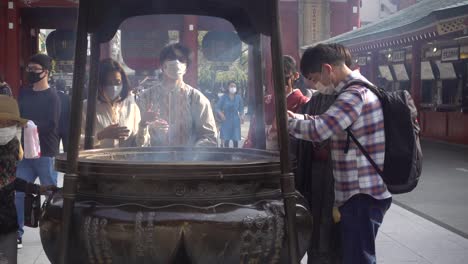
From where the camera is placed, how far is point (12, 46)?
50.1ft

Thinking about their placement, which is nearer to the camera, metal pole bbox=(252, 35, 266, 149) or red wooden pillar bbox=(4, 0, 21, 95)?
metal pole bbox=(252, 35, 266, 149)

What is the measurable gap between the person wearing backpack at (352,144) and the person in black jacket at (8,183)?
157cm

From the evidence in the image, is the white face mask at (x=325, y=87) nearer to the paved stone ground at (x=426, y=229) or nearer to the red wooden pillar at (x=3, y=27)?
the paved stone ground at (x=426, y=229)

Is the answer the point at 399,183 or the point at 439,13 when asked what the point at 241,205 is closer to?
the point at 399,183

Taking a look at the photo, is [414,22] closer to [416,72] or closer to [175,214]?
[416,72]

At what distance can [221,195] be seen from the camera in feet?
8.21

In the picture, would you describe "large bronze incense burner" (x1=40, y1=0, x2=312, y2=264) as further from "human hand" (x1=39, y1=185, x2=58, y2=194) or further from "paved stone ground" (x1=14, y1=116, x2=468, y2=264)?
"paved stone ground" (x1=14, y1=116, x2=468, y2=264)

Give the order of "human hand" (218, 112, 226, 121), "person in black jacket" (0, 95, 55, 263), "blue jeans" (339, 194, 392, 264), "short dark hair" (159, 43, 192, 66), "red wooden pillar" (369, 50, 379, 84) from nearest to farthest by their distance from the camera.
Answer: "blue jeans" (339, 194, 392, 264), "person in black jacket" (0, 95, 55, 263), "short dark hair" (159, 43, 192, 66), "human hand" (218, 112, 226, 121), "red wooden pillar" (369, 50, 379, 84)

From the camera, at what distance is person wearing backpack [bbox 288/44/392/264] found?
2812 millimetres

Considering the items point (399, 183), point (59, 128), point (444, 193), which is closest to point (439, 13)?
point (444, 193)

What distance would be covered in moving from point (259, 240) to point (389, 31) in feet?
38.4

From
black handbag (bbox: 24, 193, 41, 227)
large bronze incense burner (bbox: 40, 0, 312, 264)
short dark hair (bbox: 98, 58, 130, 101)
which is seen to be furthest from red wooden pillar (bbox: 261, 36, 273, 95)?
black handbag (bbox: 24, 193, 41, 227)

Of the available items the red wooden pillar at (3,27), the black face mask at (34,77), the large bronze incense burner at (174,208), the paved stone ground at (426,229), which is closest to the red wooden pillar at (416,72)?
the paved stone ground at (426,229)

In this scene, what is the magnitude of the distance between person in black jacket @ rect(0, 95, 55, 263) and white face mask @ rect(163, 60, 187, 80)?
1.16 metres
